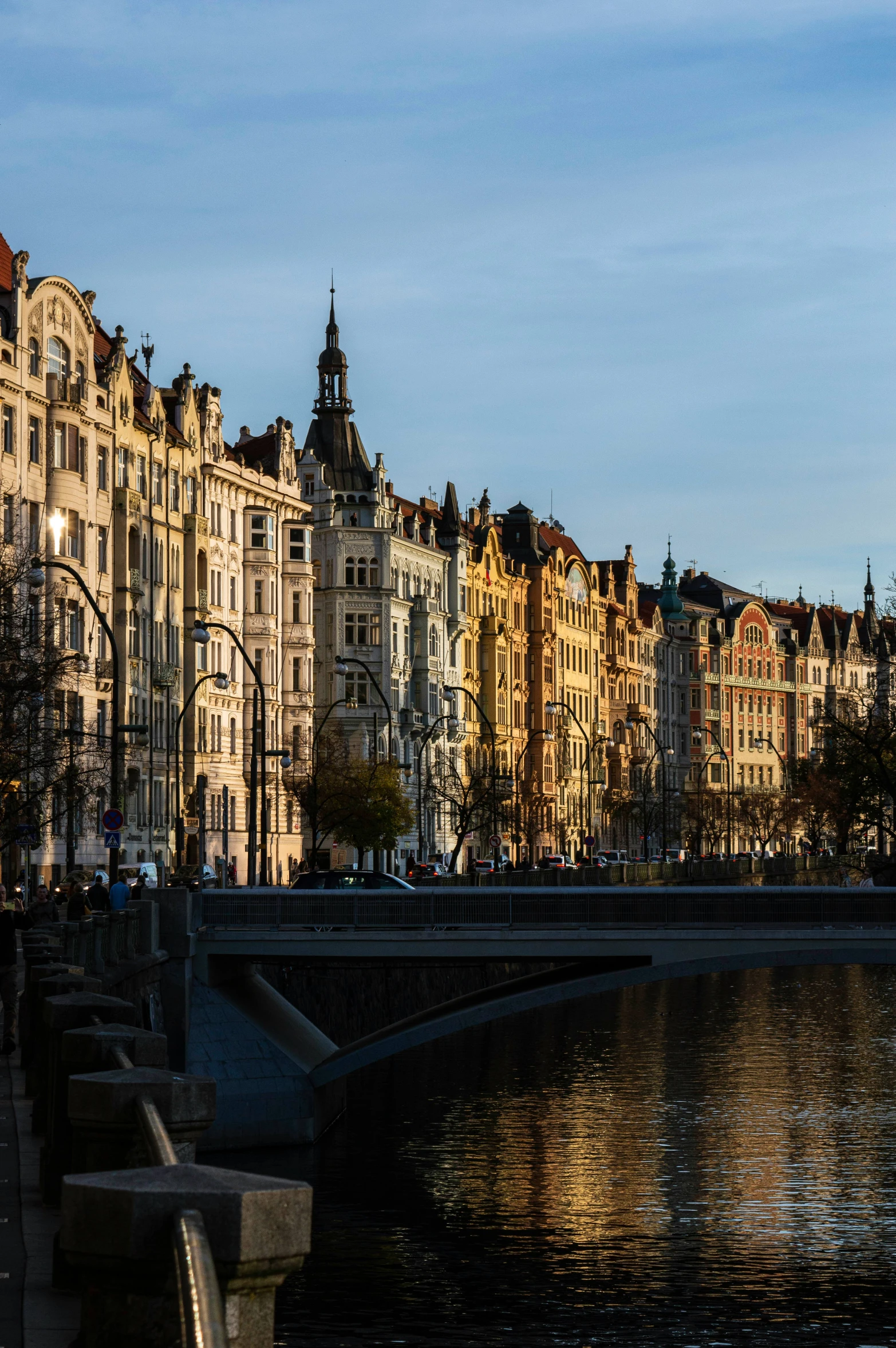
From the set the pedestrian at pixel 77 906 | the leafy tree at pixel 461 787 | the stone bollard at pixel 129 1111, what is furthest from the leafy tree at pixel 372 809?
the stone bollard at pixel 129 1111

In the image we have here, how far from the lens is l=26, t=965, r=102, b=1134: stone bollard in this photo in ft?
50.3

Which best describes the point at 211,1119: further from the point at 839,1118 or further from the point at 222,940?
the point at 839,1118

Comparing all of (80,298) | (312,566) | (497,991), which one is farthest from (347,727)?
(497,991)

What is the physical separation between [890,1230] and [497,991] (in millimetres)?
12351

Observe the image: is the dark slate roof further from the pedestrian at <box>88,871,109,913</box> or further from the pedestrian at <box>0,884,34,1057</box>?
the pedestrian at <box>0,884,34,1057</box>

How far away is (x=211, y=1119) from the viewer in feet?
29.4

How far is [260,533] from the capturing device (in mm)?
107812

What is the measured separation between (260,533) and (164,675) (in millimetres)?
16041

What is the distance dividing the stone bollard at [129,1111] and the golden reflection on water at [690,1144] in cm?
2195

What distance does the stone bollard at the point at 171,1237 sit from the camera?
559 centimetres

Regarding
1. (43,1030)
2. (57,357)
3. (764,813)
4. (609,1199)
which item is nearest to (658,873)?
(57,357)

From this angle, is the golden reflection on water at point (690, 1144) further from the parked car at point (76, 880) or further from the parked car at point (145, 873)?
the parked car at point (145, 873)

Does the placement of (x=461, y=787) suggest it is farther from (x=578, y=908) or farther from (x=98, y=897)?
(x=578, y=908)

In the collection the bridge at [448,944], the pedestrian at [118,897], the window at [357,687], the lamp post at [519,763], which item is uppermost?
the window at [357,687]
